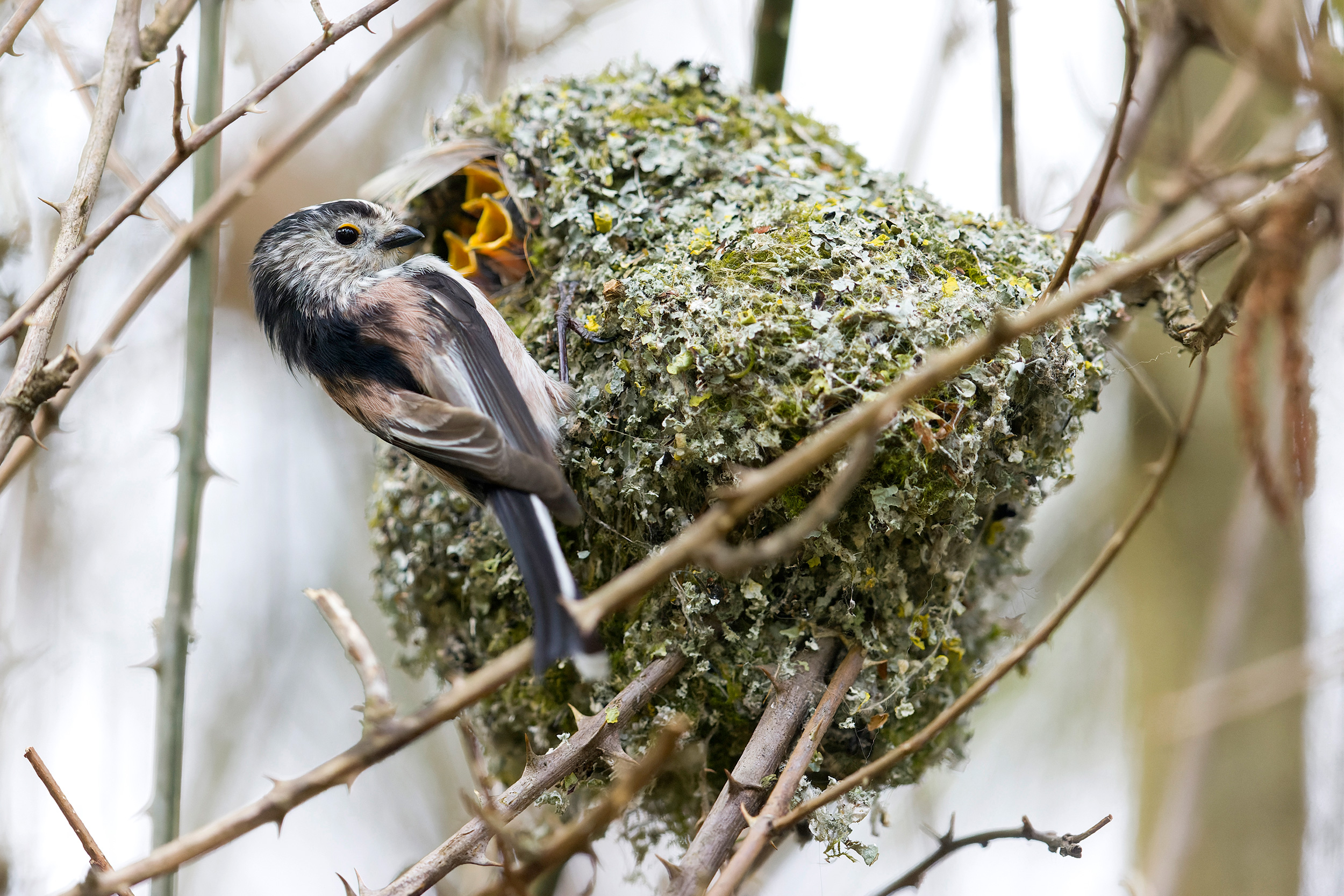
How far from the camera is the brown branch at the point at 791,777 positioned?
145 centimetres

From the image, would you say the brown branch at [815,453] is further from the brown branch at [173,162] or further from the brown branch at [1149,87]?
the brown branch at [1149,87]

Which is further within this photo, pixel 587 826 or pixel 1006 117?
pixel 1006 117

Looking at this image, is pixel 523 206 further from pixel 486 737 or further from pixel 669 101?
pixel 486 737

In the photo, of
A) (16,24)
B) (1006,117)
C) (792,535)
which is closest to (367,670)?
(792,535)

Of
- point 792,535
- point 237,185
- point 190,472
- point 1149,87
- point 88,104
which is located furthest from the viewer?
point 1149,87

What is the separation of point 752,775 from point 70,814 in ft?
3.88

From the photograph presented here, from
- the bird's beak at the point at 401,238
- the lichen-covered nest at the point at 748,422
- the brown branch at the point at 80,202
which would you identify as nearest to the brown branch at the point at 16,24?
the brown branch at the point at 80,202

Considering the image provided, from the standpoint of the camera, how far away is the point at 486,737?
2812mm

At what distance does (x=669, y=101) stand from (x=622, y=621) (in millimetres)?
1565

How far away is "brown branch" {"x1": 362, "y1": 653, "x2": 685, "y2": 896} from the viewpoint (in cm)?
168

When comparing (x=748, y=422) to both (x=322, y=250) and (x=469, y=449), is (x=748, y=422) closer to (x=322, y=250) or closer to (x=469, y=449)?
(x=469, y=449)

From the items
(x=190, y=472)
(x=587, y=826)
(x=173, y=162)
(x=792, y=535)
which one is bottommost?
(x=587, y=826)

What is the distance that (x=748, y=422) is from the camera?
2.12 metres

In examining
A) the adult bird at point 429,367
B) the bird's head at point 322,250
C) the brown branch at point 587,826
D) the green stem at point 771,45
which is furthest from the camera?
the green stem at point 771,45
